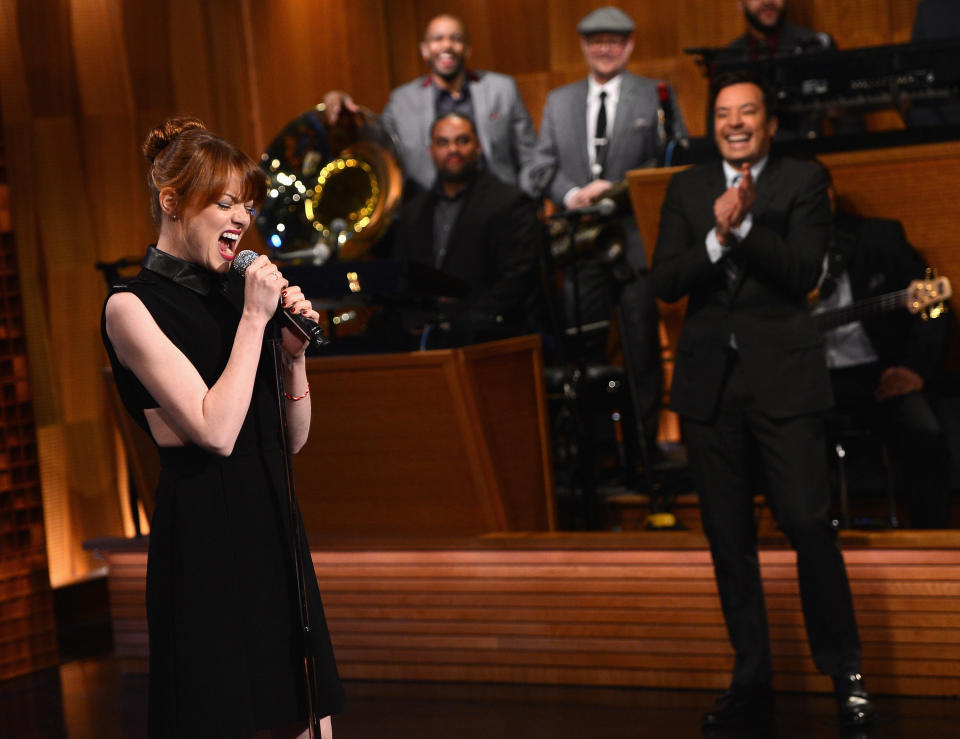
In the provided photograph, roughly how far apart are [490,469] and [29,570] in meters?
1.87

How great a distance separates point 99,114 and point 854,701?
145 inches

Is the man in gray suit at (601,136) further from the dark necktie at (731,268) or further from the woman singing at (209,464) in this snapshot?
the woman singing at (209,464)

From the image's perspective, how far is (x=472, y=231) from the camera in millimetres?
4754

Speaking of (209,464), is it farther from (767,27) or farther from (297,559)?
(767,27)

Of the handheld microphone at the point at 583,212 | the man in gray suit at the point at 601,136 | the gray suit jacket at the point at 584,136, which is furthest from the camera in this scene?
the gray suit jacket at the point at 584,136

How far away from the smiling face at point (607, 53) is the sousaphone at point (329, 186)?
1004 millimetres

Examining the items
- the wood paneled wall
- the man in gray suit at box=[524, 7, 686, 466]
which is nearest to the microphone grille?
the wood paneled wall

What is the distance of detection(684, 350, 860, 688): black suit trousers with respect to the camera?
3.06m

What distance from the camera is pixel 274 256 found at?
188 inches

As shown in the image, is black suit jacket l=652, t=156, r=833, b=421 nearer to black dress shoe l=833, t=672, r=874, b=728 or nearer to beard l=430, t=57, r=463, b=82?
black dress shoe l=833, t=672, r=874, b=728

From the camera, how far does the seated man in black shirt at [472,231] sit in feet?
15.2

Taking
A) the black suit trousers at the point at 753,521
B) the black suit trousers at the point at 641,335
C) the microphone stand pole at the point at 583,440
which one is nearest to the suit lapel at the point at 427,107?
the black suit trousers at the point at 641,335

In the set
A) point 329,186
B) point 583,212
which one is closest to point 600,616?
point 583,212

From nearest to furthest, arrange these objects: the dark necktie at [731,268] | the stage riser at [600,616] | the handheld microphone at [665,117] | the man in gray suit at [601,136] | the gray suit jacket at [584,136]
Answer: the dark necktie at [731,268] → the stage riser at [600,616] → the handheld microphone at [665,117] → the man in gray suit at [601,136] → the gray suit jacket at [584,136]
